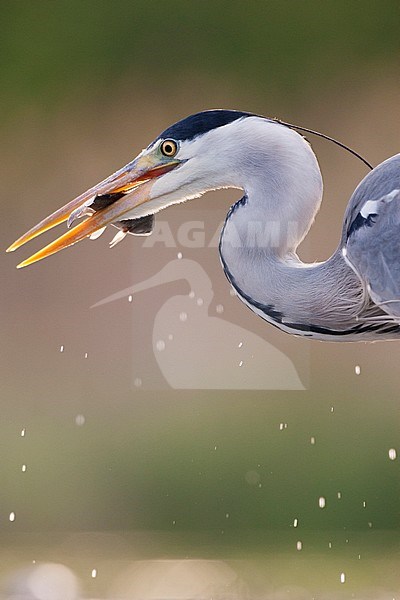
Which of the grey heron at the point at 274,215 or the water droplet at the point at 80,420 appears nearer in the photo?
the grey heron at the point at 274,215

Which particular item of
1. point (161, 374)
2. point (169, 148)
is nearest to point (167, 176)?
point (169, 148)

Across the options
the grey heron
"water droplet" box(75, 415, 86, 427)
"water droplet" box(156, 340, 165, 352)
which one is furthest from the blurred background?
the grey heron

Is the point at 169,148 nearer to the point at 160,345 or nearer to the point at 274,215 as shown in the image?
the point at 274,215

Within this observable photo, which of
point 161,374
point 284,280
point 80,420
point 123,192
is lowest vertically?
point 284,280

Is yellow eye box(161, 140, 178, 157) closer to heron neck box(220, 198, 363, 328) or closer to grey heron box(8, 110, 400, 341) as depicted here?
grey heron box(8, 110, 400, 341)

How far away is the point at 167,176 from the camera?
2.02 m

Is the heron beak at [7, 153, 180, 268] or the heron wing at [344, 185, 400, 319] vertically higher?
the heron beak at [7, 153, 180, 268]

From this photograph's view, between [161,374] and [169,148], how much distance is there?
310 cm

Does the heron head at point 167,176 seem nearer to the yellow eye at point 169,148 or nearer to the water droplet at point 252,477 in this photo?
the yellow eye at point 169,148

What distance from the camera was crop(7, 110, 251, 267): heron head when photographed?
201cm

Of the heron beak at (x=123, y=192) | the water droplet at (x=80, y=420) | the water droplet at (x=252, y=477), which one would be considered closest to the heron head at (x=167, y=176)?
the heron beak at (x=123, y=192)

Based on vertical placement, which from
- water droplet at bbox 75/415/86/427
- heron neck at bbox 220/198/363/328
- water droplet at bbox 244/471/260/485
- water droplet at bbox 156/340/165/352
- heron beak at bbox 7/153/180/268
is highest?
water droplet at bbox 156/340/165/352

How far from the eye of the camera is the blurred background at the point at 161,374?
4.10 m

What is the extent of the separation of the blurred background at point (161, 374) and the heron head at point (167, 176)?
149 centimetres
